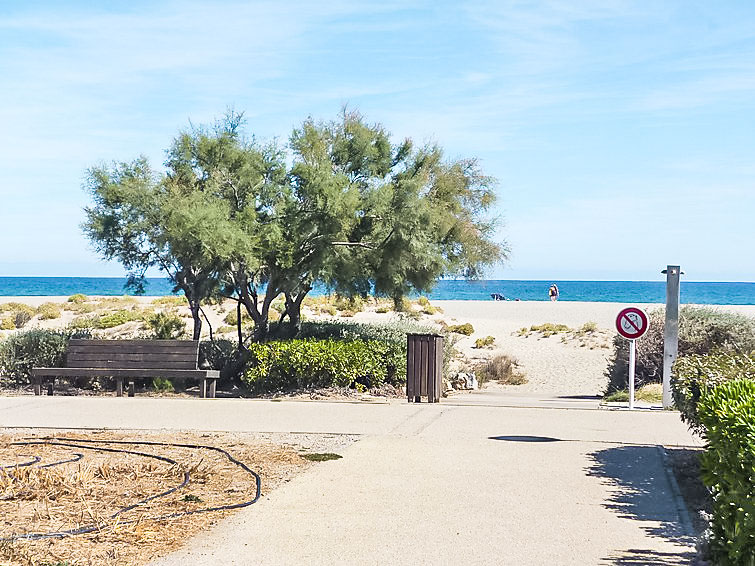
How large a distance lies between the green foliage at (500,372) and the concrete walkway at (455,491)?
34.6 ft

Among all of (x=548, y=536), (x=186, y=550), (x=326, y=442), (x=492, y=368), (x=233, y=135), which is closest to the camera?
(x=186, y=550)

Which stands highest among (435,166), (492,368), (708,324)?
(435,166)

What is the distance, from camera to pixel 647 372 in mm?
18375

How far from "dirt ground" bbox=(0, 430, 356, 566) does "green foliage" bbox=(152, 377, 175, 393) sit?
19.4 feet

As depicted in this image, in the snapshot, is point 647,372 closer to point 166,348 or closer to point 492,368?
point 492,368

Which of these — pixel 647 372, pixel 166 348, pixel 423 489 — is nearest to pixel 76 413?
pixel 166 348

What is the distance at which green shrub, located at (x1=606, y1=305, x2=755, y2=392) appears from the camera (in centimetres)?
1758

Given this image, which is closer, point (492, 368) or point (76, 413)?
point (76, 413)

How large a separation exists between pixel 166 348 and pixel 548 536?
10.9m

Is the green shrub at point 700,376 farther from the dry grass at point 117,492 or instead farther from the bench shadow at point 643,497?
the dry grass at point 117,492

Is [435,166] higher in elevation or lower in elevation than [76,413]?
higher

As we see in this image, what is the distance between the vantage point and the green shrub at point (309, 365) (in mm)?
15328

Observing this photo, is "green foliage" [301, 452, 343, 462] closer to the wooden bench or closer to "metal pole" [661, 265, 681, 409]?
the wooden bench

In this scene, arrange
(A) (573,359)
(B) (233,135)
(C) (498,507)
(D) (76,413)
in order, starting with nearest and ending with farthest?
(C) (498,507) → (D) (76,413) → (B) (233,135) → (A) (573,359)
